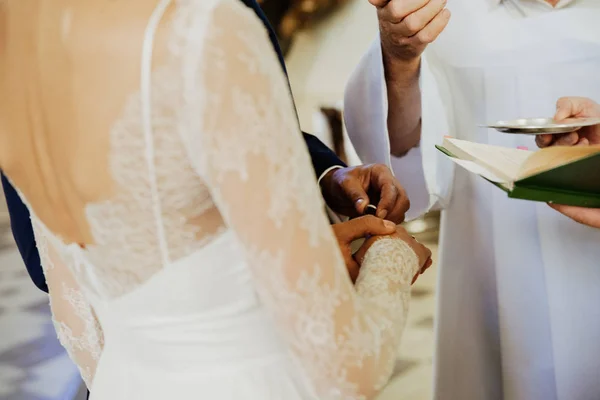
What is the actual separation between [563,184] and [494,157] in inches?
4.5

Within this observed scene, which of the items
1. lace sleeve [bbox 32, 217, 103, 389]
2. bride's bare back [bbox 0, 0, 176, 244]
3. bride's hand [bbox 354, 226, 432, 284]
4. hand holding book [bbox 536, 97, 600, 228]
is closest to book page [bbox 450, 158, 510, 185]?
bride's hand [bbox 354, 226, 432, 284]

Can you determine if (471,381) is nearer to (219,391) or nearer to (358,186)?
(358,186)

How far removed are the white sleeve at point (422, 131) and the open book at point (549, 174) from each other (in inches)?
17.9

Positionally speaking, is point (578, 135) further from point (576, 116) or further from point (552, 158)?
point (552, 158)

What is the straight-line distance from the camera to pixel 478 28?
1.28m

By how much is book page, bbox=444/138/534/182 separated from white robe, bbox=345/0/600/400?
1.26 ft

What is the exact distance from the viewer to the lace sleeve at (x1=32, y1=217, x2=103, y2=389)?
834mm

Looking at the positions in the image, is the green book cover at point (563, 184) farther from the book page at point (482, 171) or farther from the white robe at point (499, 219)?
the white robe at point (499, 219)

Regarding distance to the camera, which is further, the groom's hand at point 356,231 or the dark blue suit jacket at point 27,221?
the dark blue suit jacket at point 27,221

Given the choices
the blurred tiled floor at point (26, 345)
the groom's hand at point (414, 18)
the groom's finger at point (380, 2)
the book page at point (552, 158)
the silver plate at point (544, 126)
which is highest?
the groom's finger at point (380, 2)

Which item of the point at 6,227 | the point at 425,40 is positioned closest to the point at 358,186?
the point at 425,40

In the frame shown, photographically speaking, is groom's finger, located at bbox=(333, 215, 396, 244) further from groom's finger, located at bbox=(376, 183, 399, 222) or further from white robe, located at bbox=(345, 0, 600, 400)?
white robe, located at bbox=(345, 0, 600, 400)

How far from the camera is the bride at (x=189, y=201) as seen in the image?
488 millimetres

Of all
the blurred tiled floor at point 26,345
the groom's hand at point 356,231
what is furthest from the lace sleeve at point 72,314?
the blurred tiled floor at point 26,345
